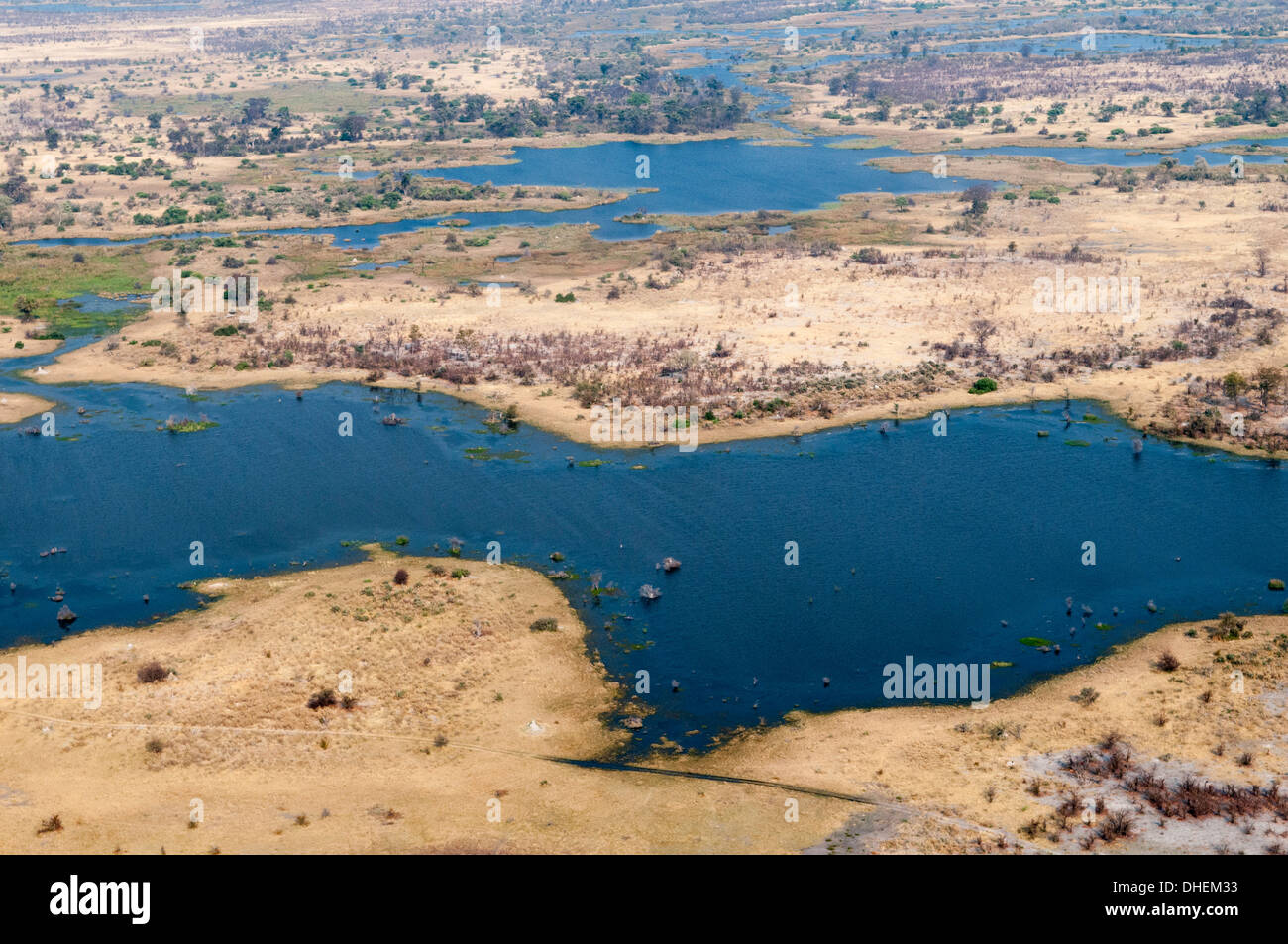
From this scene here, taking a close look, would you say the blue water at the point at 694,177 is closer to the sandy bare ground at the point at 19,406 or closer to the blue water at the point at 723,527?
the sandy bare ground at the point at 19,406

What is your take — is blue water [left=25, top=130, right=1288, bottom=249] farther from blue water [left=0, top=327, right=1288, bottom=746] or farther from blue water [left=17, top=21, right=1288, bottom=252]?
blue water [left=0, top=327, right=1288, bottom=746]

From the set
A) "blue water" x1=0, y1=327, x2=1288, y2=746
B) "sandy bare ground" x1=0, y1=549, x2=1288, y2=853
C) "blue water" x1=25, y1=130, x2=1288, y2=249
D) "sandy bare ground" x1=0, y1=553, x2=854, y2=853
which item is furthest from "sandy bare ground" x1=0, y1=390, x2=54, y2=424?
"blue water" x1=25, y1=130, x2=1288, y2=249

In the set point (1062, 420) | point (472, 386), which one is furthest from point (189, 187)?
point (1062, 420)

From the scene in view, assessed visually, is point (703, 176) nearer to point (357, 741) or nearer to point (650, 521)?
point (650, 521)

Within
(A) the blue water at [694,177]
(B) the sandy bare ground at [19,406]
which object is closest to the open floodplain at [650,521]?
Result: (B) the sandy bare ground at [19,406]

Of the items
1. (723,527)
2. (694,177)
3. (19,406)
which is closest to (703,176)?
(694,177)

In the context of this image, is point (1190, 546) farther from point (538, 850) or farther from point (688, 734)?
point (538, 850)
